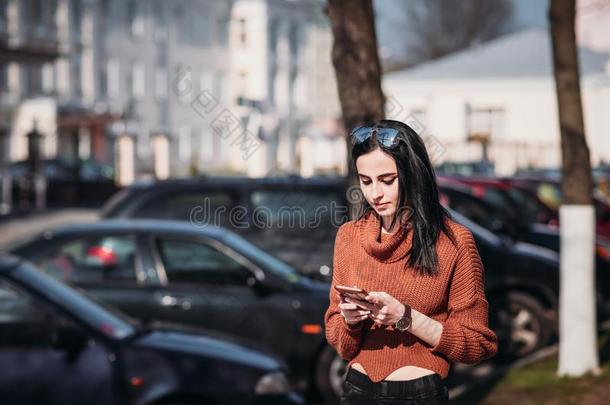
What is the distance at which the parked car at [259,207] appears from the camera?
1212 cm

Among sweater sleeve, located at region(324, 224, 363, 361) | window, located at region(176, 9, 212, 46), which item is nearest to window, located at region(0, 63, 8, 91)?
window, located at region(176, 9, 212, 46)

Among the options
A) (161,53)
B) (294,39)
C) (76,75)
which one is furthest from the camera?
(294,39)

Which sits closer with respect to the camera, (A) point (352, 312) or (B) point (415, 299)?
(A) point (352, 312)

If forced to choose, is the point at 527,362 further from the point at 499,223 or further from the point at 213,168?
the point at 213,168

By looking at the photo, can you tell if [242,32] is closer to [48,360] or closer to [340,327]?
[48,360]

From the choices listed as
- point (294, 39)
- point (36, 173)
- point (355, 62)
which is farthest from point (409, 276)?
point (294, 39)

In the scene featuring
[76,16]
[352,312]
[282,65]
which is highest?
[76,16]

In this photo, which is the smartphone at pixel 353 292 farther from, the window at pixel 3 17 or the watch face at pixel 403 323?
the window at pixel 3 17

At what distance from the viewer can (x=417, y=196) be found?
3881 millimetres

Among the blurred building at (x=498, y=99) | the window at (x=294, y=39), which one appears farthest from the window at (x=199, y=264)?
the window at (x=294, y=39)

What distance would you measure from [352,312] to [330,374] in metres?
5.83

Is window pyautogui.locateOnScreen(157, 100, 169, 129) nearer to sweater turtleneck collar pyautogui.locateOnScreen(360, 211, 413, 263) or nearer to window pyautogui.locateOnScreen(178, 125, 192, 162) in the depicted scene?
window pyautogui.locateOnScreen(178, 125, 192, 162)

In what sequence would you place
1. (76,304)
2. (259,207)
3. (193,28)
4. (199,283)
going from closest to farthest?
(76,304), (199,283), (259,207), (193,28)

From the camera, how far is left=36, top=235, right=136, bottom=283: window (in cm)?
963
